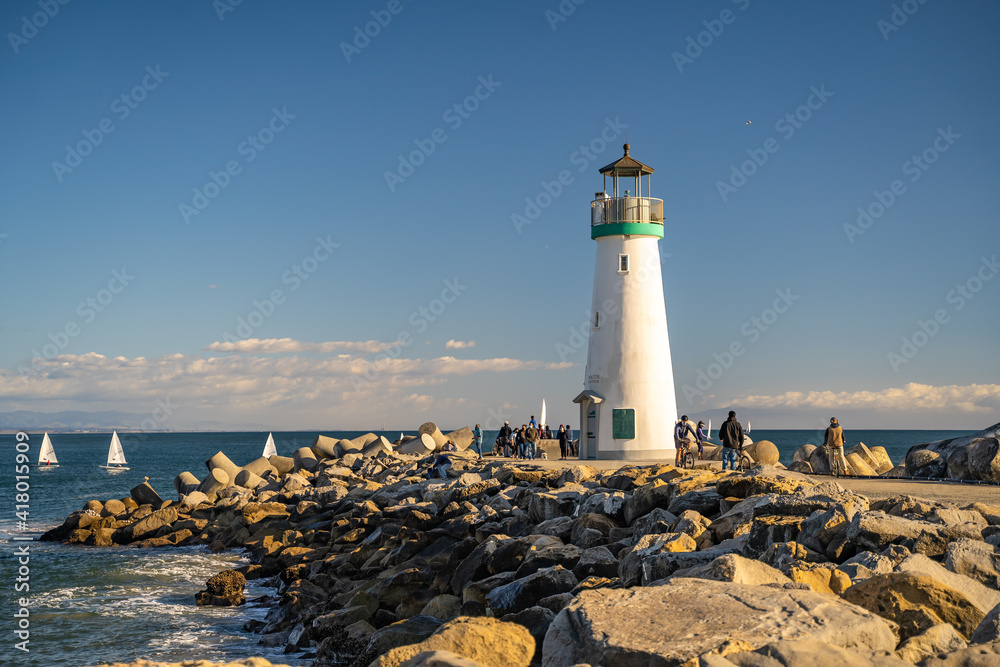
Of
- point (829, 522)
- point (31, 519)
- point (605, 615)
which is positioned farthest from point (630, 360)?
point (31, 519)

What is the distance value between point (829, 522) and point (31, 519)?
3038cm

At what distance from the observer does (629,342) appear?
24.0 m

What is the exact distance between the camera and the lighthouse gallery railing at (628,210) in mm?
24406

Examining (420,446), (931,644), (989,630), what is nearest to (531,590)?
(931,644)

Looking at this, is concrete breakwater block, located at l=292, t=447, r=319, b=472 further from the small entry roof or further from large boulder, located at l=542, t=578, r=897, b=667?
large boulder, located at l=542, t=578, r=897, b=667

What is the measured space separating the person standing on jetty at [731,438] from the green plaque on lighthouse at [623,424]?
17.0 ft

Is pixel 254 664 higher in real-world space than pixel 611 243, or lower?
lower

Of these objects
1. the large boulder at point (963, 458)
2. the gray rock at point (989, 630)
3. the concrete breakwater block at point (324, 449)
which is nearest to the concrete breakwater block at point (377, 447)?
the concrete breakwater block at point (324, 449)

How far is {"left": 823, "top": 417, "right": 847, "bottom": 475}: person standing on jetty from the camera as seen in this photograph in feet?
59.5

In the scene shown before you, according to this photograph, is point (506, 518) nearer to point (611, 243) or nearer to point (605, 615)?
point (605, 615)

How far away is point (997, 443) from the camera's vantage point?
15016mm

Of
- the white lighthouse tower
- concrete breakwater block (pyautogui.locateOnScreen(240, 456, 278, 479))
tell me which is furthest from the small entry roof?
concrete breakwater block (pyautogui.locateOnScreen(240, 456, 278, 479))

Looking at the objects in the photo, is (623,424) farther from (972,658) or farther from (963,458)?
(972,658)

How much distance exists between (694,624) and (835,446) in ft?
46.7
